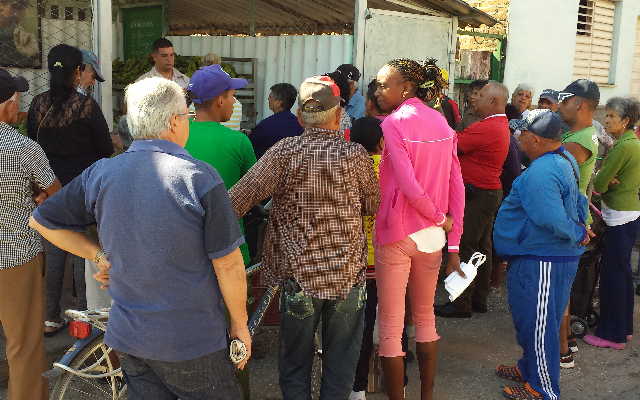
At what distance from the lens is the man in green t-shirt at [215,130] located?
10.6ft

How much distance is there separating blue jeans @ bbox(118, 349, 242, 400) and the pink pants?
1.25 meters

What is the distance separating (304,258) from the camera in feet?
9.64

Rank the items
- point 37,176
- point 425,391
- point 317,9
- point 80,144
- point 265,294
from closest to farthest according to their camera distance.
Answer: point 37,176
point 265,294
point 425,391
point 80,144
point 317,9

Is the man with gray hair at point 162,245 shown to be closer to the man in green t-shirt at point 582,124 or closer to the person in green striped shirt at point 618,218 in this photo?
the man in green t-shirt at point 582,124

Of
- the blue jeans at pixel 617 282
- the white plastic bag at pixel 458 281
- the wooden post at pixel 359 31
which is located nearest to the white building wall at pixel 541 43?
the wooden post at pixel 359 31

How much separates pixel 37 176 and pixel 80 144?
119 centimetres

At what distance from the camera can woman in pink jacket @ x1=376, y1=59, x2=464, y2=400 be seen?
333 centimetres

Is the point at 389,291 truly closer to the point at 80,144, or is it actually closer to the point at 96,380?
the point at 96,380

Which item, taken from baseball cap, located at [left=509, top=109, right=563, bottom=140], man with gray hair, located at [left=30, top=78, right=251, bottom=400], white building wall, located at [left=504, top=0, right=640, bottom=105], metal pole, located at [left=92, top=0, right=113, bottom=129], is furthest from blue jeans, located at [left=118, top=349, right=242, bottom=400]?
white building wall, located at [left=504, top=0, right=640, bottom=105]

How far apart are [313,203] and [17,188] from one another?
1.47 metres

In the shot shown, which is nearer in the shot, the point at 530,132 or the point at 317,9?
the point at 530,132

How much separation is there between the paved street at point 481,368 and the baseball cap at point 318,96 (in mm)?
1976

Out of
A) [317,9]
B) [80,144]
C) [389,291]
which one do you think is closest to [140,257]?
[389,291]

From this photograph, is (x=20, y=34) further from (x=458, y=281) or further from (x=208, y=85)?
(x=458, y=281)
